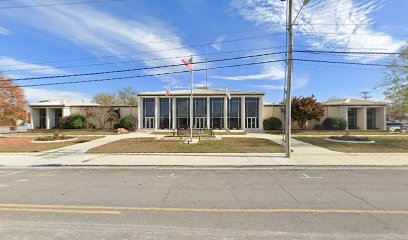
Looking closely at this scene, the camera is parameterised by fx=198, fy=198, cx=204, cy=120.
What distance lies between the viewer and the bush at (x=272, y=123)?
31109mm

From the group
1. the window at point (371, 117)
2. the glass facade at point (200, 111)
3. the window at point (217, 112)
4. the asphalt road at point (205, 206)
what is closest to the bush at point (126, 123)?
the glass facade at point (200, 111)

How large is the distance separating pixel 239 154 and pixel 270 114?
23252 millimetres

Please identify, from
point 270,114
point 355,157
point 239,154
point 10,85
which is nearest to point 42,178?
point 239,154

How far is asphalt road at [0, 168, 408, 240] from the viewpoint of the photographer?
3.54 metres

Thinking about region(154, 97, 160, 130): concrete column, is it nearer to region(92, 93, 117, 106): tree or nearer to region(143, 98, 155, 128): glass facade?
region(143, 98, 155, 128): glass facade

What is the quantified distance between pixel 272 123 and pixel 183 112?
14.5m

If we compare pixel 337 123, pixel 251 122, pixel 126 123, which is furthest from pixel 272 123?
pixel 126 123

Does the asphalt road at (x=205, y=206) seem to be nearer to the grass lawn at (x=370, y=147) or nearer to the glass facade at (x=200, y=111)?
the grass lawn at (x=370, y=147)

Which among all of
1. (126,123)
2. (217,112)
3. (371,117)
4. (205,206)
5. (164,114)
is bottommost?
(205,206)

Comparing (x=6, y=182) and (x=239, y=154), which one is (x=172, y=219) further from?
(x=239, y=154)

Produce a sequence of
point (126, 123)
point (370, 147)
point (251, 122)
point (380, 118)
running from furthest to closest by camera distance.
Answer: point (380, 118) < point (251, 122) < point (126, 123) < point (370, 147)

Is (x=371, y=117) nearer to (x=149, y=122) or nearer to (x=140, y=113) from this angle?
(x=149, y=122)

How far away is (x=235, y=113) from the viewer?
32.7 meters

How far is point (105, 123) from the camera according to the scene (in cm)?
3450
